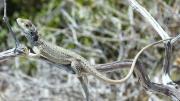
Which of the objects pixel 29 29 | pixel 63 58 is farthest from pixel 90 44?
pixel 63 58

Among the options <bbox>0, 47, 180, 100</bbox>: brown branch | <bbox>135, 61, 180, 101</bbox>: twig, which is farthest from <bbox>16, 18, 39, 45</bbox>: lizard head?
<bbox>135, 61, 180, 101</bbox>: twig

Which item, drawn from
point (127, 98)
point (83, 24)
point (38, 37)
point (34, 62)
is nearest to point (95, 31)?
point (83, 24)

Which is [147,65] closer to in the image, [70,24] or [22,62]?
[70,24]

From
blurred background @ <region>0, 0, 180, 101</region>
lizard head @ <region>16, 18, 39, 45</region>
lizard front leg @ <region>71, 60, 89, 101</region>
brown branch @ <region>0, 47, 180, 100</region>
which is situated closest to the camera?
brown branch @ <region>0, 47, 180, 100</region>

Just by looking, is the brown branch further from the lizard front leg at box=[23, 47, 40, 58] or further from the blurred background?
the blurred background

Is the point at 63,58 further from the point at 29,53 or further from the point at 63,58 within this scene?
the point at 29,53

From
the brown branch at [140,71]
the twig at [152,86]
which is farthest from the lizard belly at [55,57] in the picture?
the twig at [152,86]
